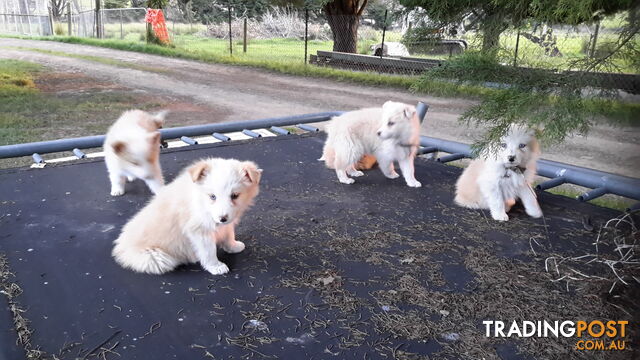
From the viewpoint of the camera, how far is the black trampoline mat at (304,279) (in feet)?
6.99

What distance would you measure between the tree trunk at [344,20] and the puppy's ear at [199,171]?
35.4ft

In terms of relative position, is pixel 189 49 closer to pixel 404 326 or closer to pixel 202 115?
pixel 202 115

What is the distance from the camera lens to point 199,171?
8.09 ft

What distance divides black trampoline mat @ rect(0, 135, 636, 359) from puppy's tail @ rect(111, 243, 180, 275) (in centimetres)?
4

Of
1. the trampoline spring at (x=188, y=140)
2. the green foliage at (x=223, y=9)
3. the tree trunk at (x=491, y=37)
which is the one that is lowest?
the trampoline spring at (x=188, y=140)

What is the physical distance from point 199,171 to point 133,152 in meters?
1.28

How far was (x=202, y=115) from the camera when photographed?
8.13m

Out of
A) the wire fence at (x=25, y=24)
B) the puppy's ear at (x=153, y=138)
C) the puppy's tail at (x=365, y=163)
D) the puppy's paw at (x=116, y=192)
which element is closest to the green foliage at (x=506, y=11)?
the puppy's ear at (x=153, y=138)

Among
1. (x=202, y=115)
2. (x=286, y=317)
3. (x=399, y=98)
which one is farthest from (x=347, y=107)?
(x=286, y=317)

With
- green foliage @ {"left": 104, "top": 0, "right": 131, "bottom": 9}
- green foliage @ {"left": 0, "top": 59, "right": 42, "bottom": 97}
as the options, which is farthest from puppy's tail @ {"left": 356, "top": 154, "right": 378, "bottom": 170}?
green foliage @ {"left": 104, "top": 0, "right": 131, "bottom": 9}

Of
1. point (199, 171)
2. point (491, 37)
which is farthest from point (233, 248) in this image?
point (491, 37)

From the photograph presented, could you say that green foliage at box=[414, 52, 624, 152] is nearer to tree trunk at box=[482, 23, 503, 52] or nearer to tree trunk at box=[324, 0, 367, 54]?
tree trunk at box=[482, 23, 503, 52]

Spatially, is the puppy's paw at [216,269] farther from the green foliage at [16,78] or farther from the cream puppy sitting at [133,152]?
the green foliage at [16,78]

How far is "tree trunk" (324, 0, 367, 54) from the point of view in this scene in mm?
12680
